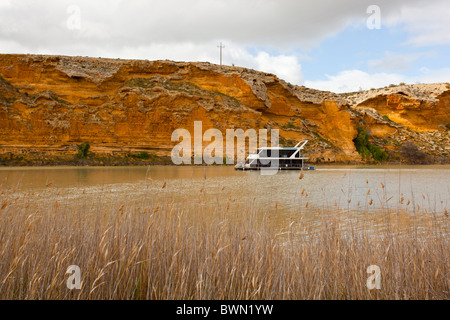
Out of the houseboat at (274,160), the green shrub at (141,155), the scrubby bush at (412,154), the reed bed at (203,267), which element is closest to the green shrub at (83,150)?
the green shrub at (141,155)

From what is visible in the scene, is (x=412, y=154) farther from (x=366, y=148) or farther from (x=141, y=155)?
(x=141, y=155)

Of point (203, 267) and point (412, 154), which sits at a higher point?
point (412, 154)

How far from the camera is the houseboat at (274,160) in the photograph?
35375mm

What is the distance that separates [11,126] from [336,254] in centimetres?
4087

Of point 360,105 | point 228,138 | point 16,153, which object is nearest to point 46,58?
point 16,153

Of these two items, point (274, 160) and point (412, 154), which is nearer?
point (274, 160)

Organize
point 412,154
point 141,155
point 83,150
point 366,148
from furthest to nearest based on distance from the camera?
point 366,148 → point 412,154 → point 141,155 → point 83,150

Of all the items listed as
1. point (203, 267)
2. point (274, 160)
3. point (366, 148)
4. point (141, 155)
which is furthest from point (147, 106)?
point (203, 267)

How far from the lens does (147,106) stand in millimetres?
41719

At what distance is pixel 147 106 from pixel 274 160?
16782mm

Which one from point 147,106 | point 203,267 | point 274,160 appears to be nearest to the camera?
point 203,267

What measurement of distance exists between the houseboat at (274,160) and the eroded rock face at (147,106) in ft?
27.4

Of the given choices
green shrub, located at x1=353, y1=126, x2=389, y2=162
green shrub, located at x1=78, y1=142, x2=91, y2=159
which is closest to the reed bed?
green shrub, located at x1=78, y1=142, x2=91, y2=159

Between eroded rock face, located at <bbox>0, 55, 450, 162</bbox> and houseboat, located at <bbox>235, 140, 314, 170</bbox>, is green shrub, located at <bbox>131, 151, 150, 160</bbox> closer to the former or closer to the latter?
eroded rock face, located at <bbox>0, 55, 450, 162</bbox>
